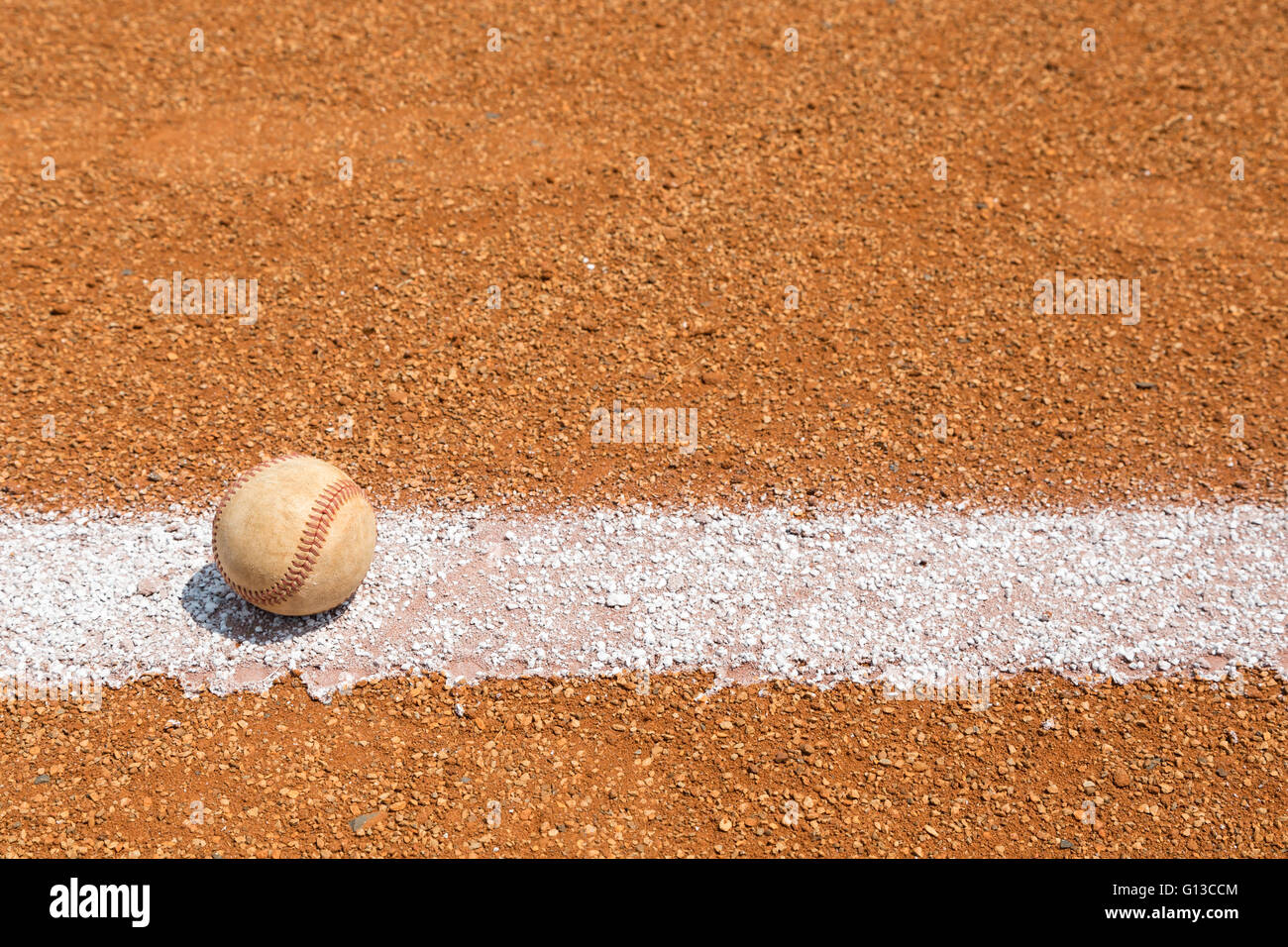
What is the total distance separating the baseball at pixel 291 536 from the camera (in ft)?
19.5

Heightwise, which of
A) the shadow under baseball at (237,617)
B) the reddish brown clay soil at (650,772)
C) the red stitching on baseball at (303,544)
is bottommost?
the reddish brown clay soil at (650,772)

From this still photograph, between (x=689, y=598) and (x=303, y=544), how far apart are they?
2.83 metres

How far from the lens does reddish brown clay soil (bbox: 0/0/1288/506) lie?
7742 mm

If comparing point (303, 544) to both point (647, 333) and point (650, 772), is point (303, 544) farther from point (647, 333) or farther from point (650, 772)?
point (647, 333)

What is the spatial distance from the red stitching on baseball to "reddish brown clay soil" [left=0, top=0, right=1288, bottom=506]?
1.34m

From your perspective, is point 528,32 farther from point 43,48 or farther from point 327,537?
point 327,537

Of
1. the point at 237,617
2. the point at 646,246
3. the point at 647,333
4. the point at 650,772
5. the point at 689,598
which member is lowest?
the point at 650,772

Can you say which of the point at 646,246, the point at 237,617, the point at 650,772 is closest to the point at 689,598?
the point at 650,772

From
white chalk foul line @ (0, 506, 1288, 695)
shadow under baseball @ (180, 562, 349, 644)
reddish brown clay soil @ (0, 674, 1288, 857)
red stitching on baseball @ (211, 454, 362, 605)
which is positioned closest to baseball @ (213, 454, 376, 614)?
red stitching on baseball @ (211, 454, 362, 605)

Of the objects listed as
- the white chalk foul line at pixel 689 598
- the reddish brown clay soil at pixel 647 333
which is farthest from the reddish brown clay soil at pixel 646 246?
the white chalk foul line at pixel 689 598

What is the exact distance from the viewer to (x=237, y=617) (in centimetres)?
668

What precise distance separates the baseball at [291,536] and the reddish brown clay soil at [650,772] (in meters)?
0.74

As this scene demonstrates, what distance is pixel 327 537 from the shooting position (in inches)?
239

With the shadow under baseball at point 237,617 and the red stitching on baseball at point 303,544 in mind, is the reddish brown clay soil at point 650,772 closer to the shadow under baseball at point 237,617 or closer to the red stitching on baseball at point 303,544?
the shadow under baseball at point 237,617
